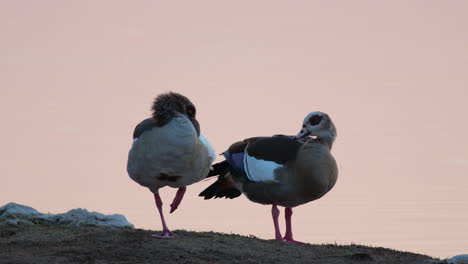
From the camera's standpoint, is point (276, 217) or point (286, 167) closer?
point (286, 167)

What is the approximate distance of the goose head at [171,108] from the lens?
407 inches

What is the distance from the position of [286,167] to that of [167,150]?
8.42 feet

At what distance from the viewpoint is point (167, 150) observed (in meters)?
9.98

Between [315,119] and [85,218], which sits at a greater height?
[315,119]

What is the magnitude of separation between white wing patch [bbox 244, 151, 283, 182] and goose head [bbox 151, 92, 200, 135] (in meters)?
1.65

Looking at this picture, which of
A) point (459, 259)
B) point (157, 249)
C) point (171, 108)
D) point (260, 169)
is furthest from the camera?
point (260, 169)

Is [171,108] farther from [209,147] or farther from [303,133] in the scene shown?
[303,133]

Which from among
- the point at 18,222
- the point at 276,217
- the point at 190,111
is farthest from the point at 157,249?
the point at 18,222

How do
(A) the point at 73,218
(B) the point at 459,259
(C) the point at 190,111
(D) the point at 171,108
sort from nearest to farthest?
1. (D) the point at 171,108
2. (C) the point at 190,111
3. (B) the point at 459,259
4. (A) the point at 73,218

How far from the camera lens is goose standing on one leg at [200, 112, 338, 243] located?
1171cm

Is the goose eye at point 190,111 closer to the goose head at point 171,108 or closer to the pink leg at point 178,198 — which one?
the goose head at point 171,108

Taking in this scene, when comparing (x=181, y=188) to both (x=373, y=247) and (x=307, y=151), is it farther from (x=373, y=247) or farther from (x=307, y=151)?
(x=373, y=247)

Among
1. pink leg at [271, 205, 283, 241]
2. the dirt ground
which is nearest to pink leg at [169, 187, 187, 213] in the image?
the dirt ground

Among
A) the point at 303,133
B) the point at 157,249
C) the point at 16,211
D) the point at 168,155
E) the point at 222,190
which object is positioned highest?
the point at 303,133
